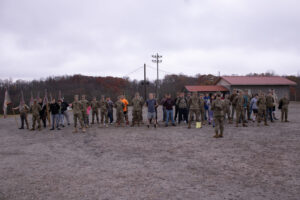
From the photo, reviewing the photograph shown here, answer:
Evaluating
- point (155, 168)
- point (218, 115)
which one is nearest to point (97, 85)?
point (218, 115)

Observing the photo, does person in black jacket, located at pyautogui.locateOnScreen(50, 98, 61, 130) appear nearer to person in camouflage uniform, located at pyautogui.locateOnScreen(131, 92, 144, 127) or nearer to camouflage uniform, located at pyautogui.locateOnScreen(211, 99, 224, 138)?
person in camouflage uniform, located at pyautogui.locateOnScreen(131, 92, 144, 127)

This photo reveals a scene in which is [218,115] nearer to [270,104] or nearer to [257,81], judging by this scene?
[270,104]

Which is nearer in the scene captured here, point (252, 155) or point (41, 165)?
point (41, 165)

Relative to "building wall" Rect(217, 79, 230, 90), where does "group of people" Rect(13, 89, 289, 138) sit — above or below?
below

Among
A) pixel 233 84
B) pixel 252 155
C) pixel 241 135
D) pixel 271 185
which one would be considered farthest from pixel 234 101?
pixel 233 84

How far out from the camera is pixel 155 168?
244 inches

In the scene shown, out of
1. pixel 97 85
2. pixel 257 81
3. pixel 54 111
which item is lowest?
pixel 54 111

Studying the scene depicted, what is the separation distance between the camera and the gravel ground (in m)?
4.68

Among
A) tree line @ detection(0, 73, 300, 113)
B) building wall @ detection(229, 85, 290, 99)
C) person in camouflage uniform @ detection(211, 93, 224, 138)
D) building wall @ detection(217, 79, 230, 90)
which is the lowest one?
person in camouflage uniform @ detection(211, 93, 224, 138)

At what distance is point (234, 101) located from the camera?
13.5 metres

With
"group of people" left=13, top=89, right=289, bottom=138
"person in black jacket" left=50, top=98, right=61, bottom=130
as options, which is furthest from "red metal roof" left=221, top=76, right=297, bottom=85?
"person in black jacket" left=50, top=98, right=61, bottom=130

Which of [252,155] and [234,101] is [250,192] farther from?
[234,101]

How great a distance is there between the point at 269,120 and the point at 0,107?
52276 millimetres

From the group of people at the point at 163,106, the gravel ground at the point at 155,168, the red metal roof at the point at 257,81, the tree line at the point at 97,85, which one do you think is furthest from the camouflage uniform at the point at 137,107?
the tree line at the point at 97,85
